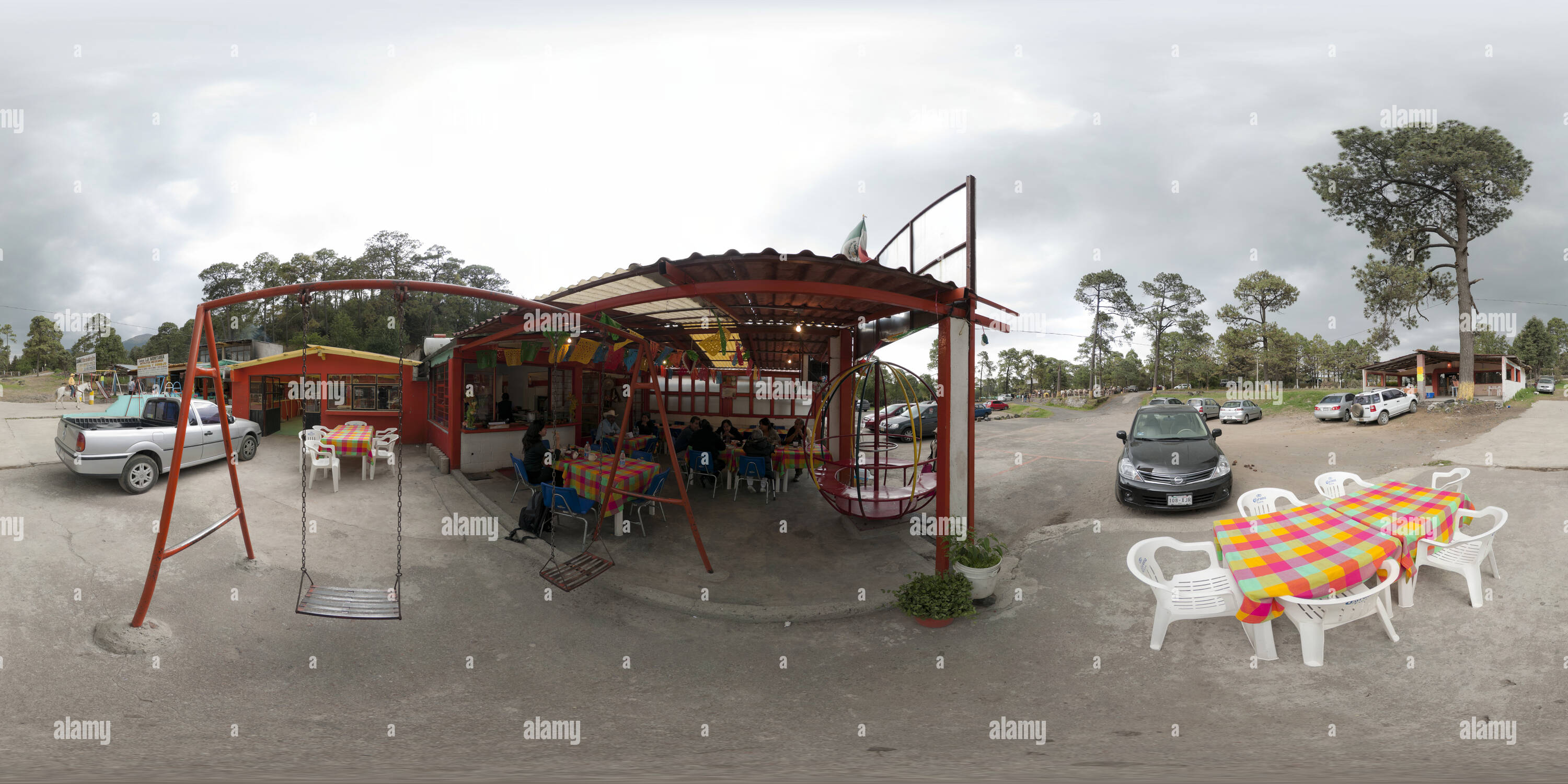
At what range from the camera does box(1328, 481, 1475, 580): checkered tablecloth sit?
14.9 ft

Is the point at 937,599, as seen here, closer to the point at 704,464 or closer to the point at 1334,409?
the point at 704,464

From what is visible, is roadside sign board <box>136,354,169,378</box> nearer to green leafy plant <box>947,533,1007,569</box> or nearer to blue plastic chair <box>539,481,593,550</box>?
blue plastic chair <box>539,481,593,550</box>

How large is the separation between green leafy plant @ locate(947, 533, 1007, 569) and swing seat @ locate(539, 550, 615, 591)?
380cm

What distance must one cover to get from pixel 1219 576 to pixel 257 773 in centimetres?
645

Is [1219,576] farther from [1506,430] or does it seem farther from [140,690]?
[1506,430]

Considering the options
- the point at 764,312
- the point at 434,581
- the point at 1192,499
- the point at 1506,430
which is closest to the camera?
the point at 434,581

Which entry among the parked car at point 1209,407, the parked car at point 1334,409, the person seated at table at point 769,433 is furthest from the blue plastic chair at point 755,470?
the parked car at point 1209,407

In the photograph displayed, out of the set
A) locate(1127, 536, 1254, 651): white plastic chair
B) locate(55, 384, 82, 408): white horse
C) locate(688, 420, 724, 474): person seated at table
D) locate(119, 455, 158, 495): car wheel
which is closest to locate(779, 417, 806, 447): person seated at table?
locate(688, 420, 724, 474): person seated at table

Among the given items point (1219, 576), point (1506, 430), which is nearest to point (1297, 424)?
point (1506, 430)

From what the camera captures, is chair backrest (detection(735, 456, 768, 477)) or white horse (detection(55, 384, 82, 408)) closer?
chair backrest (detection(735, 456, 768, 477))

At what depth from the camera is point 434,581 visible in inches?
235

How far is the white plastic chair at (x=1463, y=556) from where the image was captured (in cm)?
457

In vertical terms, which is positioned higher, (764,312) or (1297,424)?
(764,312)

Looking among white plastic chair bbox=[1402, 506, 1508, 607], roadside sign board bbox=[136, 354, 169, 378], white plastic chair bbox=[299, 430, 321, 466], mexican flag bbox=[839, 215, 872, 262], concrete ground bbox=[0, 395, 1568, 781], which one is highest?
mexican flag bbox=[839, 215, 872, 262]
